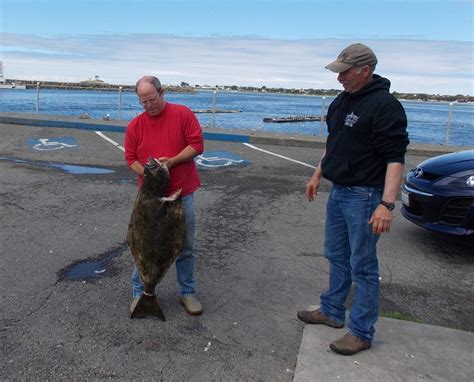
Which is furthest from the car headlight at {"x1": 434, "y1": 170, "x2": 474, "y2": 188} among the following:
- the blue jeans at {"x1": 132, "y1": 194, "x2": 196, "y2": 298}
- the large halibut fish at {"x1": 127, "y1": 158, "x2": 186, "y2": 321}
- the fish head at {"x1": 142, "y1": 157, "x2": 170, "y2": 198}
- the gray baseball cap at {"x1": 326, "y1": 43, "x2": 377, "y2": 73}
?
the fish head at {"x1": 142, "y1": 157, "x2": 170, "y2": 198}

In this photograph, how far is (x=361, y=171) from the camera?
3.31 meters

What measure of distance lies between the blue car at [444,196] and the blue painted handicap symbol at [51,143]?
29.7 ft

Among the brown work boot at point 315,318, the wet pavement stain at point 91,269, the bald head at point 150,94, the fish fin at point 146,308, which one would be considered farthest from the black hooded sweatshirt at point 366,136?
the wet pavement stain at point 91,269

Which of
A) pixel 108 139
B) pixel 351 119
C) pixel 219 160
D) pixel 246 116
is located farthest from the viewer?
pixel 246 116

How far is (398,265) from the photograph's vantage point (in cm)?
542

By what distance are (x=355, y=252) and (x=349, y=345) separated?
2.23 ft

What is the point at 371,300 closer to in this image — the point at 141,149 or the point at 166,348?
the point at 166,348

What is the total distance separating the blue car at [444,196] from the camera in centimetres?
545

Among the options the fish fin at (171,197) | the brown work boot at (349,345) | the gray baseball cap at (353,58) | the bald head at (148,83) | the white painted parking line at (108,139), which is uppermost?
the gray baseball cap at (353,58)

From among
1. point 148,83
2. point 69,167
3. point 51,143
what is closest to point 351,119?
point 148,83

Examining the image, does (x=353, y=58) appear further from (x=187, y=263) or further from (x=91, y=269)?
(x=91, y=269)

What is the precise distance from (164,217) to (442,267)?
3.33 m

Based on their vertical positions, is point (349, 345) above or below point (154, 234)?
below

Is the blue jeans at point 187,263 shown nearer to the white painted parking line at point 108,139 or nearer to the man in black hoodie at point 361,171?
the man in black hoodie at point 361,171
